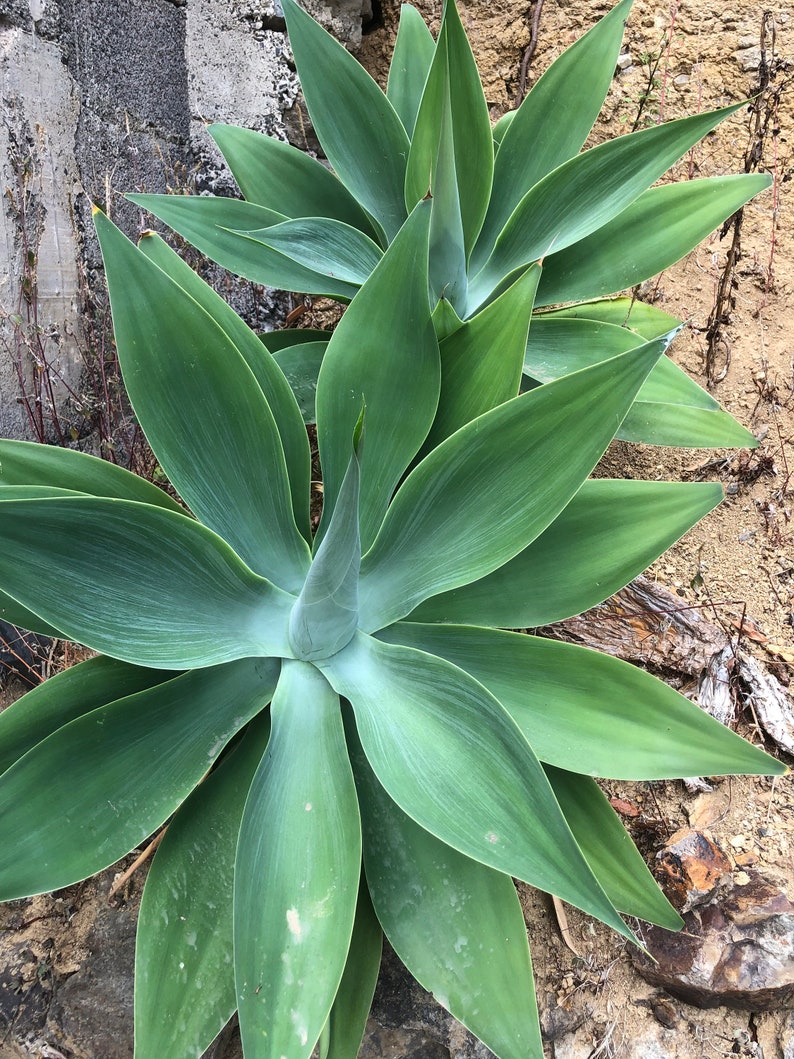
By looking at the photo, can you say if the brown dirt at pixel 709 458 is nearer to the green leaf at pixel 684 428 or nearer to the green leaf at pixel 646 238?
the green leaf at pixel 684 428

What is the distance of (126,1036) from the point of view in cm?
106

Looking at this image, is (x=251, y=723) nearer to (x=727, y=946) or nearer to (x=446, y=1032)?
(x=446, y=1032)

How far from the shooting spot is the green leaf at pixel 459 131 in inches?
45.8

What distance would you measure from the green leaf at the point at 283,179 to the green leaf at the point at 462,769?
96cm

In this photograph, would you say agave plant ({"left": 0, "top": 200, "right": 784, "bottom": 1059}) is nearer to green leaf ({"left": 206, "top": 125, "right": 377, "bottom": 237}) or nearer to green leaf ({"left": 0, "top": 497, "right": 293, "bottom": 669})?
green leaf ({"left": 0, "top": 497, "right": 293, "bottom": 669})

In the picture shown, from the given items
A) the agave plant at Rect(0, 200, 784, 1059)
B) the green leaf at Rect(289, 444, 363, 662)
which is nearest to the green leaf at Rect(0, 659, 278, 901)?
the agave plant at Rect(0, 200, 784, 1059)

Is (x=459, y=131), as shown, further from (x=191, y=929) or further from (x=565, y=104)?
(x=191, y=929)

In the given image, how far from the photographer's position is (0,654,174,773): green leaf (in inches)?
35.1

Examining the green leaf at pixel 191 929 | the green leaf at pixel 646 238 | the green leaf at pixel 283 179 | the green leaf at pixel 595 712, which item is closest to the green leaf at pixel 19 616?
the green leaf at pixel 191 929

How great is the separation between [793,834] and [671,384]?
0.84m

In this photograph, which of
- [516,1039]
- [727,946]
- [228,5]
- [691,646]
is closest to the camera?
[516,1039]

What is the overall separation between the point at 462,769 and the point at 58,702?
520 mm

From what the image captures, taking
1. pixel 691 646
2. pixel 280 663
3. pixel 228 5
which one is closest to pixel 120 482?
pixel 280 663

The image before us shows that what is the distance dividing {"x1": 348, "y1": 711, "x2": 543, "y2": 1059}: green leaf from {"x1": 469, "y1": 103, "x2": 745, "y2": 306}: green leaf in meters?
0.96
